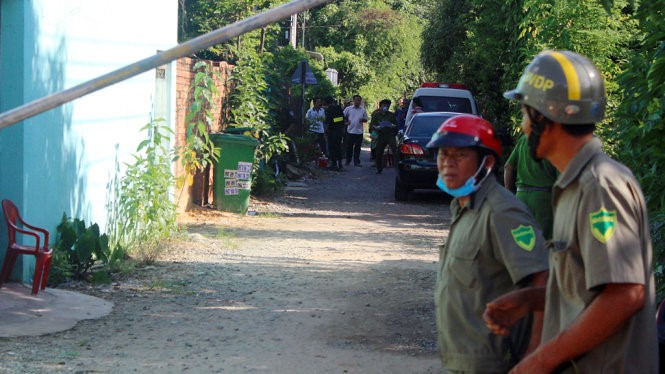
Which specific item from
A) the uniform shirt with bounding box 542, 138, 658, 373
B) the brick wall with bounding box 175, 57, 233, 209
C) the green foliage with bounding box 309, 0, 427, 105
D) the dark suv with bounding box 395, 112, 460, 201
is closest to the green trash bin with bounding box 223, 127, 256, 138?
the brick wall with bounding box 175, 57, 233, 209

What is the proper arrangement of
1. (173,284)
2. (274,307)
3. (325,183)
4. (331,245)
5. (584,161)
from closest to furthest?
(584,161), (274,307), (173,284), (331,245), (325,183)

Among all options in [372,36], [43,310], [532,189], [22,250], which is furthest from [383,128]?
[372,36]

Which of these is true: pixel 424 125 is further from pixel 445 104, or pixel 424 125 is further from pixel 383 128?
pixel 383 128

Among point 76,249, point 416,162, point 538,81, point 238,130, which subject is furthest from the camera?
point 416,162

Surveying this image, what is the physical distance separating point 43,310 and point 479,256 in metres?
5.29

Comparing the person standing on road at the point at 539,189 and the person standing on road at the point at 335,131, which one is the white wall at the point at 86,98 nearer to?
the person standing on road at the point at 539,189

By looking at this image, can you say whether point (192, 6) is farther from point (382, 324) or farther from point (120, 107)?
point (382, 324)

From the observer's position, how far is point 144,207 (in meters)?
11.1

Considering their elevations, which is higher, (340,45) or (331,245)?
(340,45)

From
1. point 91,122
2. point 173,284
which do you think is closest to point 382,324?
point 173,284

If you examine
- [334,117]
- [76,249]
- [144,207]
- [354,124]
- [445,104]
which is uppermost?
[445,104]

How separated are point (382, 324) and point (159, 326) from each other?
→ 6.06 ft

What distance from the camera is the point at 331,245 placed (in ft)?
40.1

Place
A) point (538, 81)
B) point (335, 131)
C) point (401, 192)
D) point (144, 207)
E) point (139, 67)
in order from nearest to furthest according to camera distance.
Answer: point (538, 81) < point (139, 67) < point (144, 207) < point (401, 192) < point (335, 131)
